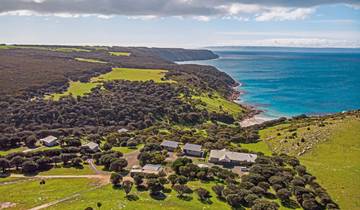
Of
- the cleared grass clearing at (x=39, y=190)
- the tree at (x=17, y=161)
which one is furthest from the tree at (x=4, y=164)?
the cleared grass clearing at (x=39, y=190)

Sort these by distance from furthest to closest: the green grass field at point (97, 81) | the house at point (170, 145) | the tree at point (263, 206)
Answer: the green grass field at point (97, 81) → the house at point (170, 145) → the tree at point (263, 206)

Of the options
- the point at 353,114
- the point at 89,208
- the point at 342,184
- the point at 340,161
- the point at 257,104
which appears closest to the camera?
the point at 89,208

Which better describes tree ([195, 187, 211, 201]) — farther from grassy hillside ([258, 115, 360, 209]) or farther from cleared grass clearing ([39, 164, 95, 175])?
cleared grass clearing ([39, 164, 95, 175])

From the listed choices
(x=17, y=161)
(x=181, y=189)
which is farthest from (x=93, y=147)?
(x=181, y=189)

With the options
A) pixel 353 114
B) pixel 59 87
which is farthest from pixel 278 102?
pixel 59 87

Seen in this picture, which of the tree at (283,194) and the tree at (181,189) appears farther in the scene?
the tree at (181,189)

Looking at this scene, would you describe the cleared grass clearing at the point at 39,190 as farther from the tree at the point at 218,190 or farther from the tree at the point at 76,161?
the tree at the point at 218,190

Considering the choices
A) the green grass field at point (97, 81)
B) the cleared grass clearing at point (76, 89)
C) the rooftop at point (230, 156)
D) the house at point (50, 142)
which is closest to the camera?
the rooftop at point (230, 156)

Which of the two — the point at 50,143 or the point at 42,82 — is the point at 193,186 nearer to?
the point at 50,143
